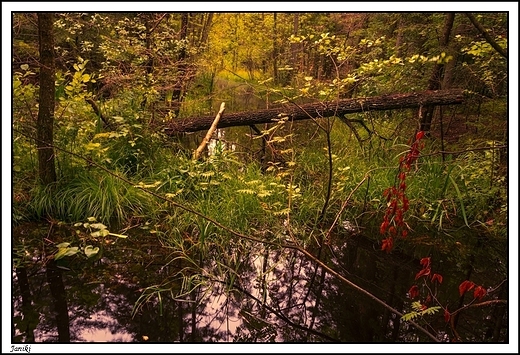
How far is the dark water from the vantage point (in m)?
2.70

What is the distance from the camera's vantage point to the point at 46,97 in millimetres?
3703

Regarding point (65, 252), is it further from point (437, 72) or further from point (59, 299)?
point (437, 72)

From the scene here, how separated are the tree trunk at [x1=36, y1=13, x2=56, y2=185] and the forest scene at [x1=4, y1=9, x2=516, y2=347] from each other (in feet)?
0.05

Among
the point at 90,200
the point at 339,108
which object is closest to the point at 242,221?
the point at 90,200

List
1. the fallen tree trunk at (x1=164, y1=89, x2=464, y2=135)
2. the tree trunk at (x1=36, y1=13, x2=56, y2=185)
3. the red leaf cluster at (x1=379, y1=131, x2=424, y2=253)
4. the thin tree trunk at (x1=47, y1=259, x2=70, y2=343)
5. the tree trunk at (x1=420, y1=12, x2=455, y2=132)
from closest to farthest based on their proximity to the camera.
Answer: the thin tree trunk at (x1=47, y1=259, x2=70, y2=343)
the red leaf cluster at (x1=379, y1=131, x2=424, y2=253)
the tree trunk at (x1=36, y1=13, x2=56, y2=185)
the fallen tree trunk at (x1=164, y1=89, x2=464, y2=135)
the tree trunk at (x1=420, y1=12, x2=455, y2=132)

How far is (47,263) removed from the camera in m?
3.28

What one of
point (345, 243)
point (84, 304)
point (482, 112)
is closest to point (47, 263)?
point (84, 304)

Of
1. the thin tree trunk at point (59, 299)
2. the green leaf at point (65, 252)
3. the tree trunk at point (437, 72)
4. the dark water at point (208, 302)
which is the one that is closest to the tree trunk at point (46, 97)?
the dark water at point (208, 302)

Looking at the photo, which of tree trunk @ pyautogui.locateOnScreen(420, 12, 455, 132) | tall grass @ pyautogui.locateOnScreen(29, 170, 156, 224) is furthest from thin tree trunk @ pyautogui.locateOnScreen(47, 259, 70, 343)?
tree trunk @ pyautogui.locateOnScreen(420, 12, 455, 132)

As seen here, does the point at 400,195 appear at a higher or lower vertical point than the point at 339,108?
lower

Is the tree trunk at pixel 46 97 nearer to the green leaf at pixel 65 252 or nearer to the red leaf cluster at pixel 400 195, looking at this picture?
the green leaf at pixel 65 252

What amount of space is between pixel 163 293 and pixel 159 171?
225 centimetres

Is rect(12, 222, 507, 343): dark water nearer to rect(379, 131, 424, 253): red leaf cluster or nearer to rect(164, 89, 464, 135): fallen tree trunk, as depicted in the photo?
rect(379, 131, 424, 253): red leaf cluster

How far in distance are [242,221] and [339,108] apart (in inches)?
94.8
